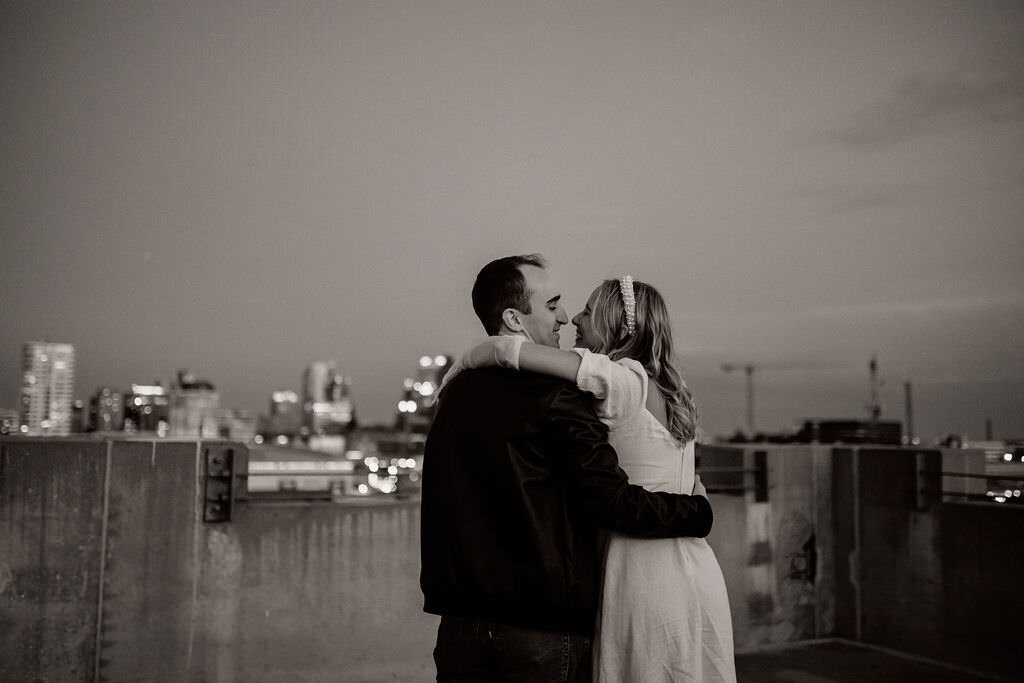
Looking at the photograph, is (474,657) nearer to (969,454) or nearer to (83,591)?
(83,591)

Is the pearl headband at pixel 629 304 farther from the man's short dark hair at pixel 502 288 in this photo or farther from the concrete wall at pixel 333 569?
the concrete wall at pixel 333 569

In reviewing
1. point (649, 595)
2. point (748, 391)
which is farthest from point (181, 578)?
point (748, 391)

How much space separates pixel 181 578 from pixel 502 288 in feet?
16.1

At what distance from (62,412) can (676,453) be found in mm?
205924

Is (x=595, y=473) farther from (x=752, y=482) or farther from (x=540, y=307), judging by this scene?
(x=752, y=482)

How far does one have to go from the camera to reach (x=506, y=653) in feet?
8.50

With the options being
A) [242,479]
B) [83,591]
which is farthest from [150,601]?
[242,479]

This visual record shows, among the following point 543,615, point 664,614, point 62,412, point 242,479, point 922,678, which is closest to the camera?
point 543,615

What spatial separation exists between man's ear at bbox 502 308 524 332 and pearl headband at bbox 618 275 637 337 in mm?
455

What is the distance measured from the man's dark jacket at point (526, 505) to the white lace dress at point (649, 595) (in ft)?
0.50

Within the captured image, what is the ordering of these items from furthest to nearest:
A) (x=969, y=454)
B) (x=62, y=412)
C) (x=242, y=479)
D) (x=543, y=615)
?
(x=62, y=412)
(x=969, y=454)
(x=242, y=479)
(x=543, y=615)

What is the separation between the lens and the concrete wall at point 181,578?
A: 6.08 metres

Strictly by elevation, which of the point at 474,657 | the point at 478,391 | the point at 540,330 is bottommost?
the point at 474,657

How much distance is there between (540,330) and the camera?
283cm
